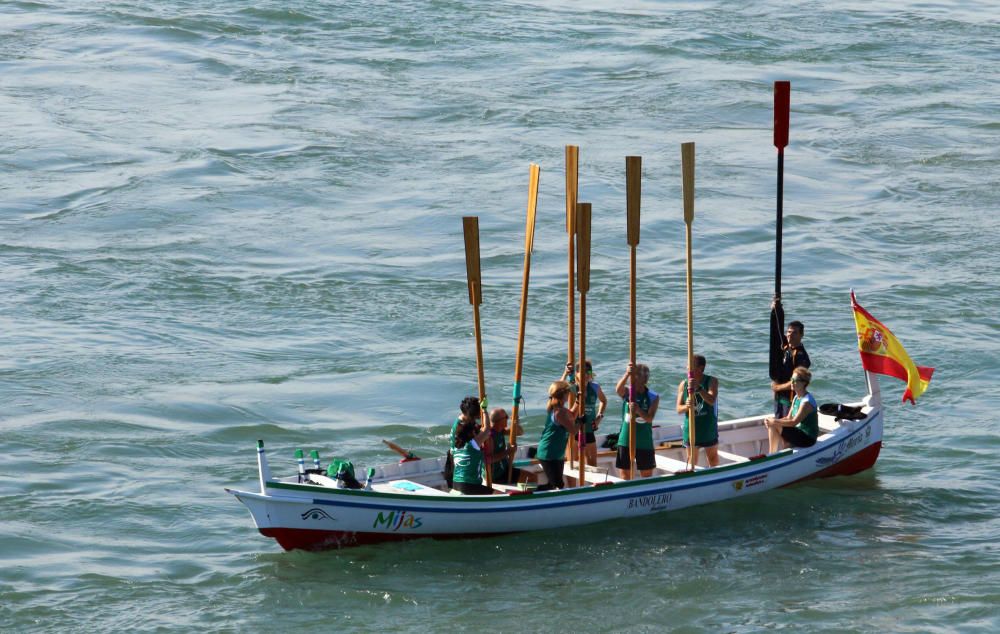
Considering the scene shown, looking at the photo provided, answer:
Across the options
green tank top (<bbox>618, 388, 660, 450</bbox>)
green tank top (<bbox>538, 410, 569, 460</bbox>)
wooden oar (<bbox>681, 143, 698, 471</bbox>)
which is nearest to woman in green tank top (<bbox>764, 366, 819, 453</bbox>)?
wooden oar (<bbox>681, 143, 698, 471</bbox>)

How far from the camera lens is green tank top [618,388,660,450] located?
1430cm

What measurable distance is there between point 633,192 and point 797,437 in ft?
10.7

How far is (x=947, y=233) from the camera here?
25516 millimetres

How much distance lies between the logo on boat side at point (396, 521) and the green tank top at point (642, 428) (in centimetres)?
222

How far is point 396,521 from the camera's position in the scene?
13.5 meters

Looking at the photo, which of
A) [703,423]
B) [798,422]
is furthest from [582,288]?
[798,422]

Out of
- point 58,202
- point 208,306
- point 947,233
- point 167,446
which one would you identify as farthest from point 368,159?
point 167,446

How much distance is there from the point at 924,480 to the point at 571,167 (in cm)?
566

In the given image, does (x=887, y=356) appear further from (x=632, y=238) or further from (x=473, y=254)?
(x=473, y=254)

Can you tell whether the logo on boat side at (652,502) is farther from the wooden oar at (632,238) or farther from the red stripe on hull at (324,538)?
the red stripe on hull at (324,538)

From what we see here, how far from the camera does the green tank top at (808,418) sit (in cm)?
1497

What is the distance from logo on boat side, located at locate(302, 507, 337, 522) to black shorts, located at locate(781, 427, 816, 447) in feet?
16.0

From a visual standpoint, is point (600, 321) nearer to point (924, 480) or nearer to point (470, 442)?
point (924, 480)

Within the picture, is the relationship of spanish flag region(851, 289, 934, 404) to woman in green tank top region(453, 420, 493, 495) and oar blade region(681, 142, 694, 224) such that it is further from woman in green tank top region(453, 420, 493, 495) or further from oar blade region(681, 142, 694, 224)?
woman in green tank top region(453, 420, 493, 495)
